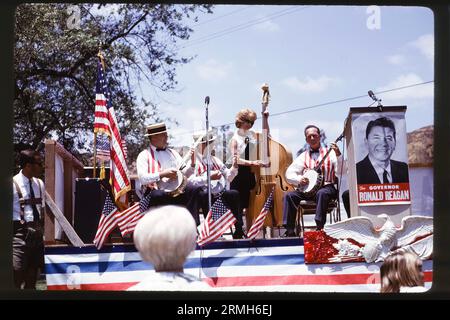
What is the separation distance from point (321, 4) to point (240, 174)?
1263mm

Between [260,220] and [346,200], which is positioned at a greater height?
[346,200]

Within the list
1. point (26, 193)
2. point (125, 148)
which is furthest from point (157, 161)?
point (26, 193)

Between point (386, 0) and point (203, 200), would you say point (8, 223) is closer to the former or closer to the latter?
point (203, 200)

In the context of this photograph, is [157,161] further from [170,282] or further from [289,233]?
[170,282]

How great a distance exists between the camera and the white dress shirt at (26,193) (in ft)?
15.1

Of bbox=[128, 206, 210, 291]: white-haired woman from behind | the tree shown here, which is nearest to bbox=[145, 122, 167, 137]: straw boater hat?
the tree

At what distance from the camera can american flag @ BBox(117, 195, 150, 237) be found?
15.7 ft

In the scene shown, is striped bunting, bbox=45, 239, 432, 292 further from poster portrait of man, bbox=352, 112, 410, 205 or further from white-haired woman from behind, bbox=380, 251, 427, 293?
white-haired woman from behind, bbox=380, 251, 427, 293

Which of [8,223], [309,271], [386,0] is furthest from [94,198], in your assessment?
[386,0]

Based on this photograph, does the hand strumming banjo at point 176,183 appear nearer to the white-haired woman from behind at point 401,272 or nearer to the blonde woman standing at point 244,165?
the blonde woman standing at point 244,165

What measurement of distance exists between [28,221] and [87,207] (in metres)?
0.42

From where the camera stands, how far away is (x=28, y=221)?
183 inches

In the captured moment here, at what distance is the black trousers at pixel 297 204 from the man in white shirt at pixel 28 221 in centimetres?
161
